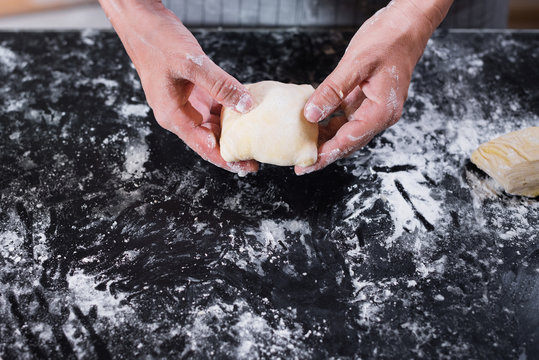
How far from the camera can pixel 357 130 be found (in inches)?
48.2

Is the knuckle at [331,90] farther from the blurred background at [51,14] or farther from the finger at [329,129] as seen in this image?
the blurred background at [51,14]

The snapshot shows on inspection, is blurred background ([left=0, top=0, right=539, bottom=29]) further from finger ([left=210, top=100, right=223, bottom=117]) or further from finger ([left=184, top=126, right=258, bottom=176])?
finger ([left=184, top=126, right=258, bottom=176])

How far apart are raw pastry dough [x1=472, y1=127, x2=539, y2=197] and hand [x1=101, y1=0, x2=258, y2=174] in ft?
2.09

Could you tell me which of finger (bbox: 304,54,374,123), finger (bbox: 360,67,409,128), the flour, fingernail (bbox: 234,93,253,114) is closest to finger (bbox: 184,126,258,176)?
fingernail (bbox: 234,93,253,114)

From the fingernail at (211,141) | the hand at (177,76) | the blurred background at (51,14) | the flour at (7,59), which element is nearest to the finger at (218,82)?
the hand at (177,76)

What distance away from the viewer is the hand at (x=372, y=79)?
3.87 feet

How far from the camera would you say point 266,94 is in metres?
1.24

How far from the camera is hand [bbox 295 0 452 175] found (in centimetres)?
118

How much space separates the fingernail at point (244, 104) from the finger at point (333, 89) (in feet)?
0.45

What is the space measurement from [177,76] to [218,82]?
0.12 m

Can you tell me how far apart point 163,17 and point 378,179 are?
73 centimetres

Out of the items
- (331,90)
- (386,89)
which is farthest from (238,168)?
(386,89)

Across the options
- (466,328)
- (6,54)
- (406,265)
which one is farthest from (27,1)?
(466,328)

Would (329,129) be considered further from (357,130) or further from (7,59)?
(7,59)
